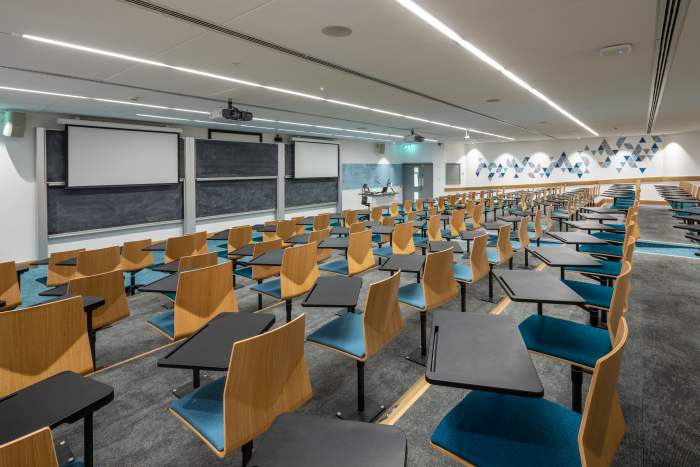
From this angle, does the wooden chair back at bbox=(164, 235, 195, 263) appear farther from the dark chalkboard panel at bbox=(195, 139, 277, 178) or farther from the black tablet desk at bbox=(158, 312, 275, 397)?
the dark chalkboard panel at bbox=(195, 139, 277, 178)

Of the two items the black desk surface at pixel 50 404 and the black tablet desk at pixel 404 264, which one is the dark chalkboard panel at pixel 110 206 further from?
the black desk surface at pixel 50 404

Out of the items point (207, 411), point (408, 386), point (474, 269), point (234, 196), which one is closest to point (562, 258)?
Answer: point (474, 269)

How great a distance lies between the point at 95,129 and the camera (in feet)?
27.7

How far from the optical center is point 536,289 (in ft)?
7.89

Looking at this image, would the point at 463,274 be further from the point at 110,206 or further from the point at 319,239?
the point at 110,206

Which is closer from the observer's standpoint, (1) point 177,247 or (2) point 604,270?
(2) point 604,270

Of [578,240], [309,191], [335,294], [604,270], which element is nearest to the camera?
[335,294]

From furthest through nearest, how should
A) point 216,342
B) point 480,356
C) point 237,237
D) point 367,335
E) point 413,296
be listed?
point 237,237, point 413,296, point 367,335, point 216,342, point 480,356

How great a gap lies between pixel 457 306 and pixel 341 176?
11.7 m

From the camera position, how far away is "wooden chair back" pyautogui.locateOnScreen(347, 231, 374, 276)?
430 cm

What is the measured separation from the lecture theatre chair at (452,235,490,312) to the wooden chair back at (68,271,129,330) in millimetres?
3100

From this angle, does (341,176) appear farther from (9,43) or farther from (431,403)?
(431,403)

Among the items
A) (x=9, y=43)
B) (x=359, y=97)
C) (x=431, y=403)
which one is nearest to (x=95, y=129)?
(x=9, y=43)

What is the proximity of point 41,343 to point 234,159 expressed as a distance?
965cm
